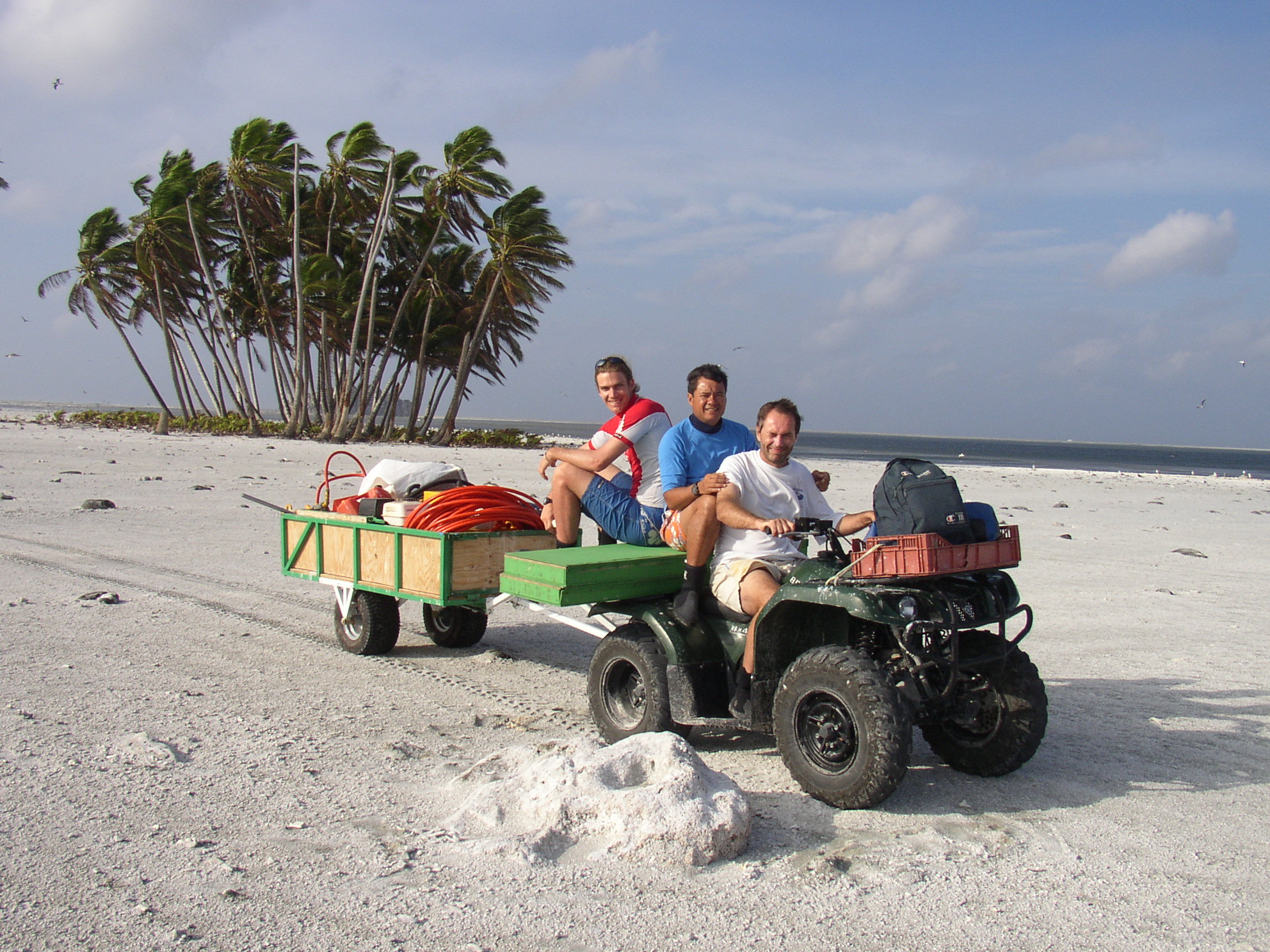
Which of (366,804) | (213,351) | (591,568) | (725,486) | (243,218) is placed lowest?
(366,804)

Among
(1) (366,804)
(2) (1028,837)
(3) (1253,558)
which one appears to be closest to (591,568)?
(1) (366,804)

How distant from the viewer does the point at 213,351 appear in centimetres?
4428

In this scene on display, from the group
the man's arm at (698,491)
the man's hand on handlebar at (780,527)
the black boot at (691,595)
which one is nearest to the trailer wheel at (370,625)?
the man's arm at (698,491)

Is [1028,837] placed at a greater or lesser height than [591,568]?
lesser

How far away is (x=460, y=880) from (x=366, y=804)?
2.85 ft

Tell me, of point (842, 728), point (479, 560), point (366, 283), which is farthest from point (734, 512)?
point (366, 283)

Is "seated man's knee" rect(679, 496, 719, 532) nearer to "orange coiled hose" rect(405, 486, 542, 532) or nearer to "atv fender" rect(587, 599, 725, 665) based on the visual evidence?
"atv fender" rect(587, 599, 725, 665)

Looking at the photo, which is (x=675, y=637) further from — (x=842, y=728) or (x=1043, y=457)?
(x=1043, y=457)

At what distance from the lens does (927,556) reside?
3.97 meters

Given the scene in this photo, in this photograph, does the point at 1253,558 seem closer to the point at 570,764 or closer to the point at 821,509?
the point at 821,509

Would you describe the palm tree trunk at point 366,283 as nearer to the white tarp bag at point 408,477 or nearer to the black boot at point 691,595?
the white tarp bag at point 408,477

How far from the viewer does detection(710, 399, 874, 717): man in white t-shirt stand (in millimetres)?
4730

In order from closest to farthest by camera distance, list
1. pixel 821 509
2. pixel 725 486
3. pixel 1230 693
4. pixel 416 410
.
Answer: pixel 725 486, pixel 821 509, pixel 1230 693, pixel 416 410

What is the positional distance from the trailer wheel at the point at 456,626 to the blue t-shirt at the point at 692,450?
2.31 metres
